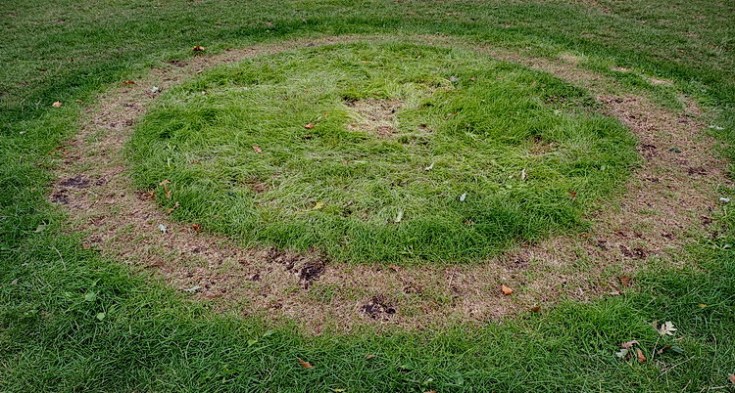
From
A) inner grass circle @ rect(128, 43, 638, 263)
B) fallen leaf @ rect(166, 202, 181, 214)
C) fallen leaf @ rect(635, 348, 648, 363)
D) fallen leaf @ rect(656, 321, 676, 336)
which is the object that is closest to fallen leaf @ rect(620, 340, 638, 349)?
fallen leaf @ rect(635, 348, 648, 363)

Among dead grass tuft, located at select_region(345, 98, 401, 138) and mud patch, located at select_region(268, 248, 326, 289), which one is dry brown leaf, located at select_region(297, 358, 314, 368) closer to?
mud patch, located at select_region(268, 248, 326, 289)

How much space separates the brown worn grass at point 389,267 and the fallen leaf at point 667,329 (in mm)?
260

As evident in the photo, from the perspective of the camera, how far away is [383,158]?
11.5ft

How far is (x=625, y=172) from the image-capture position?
3393mm

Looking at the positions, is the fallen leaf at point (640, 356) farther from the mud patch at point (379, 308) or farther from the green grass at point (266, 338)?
Answer: the mud patch at point (379, 308)

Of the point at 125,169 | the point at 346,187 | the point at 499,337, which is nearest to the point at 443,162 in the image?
the point at 346,187

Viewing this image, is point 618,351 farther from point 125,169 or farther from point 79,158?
point 79,158

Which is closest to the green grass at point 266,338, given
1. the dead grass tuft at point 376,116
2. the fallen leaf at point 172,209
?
the fallen leaf at point 172,209

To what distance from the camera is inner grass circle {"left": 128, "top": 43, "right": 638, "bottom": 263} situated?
2871 millimetres

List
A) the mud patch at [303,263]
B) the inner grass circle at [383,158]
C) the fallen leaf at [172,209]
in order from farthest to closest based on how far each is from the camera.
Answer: the fallen leaf at [172,209] < the inner grass circle at [383,158] < the mud patch at [303,263]

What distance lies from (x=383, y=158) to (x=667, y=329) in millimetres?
1942

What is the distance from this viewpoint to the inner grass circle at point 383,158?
9.42 feet

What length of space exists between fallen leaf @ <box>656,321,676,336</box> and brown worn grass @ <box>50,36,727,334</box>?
26 centimetres

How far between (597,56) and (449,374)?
14.3 feet
